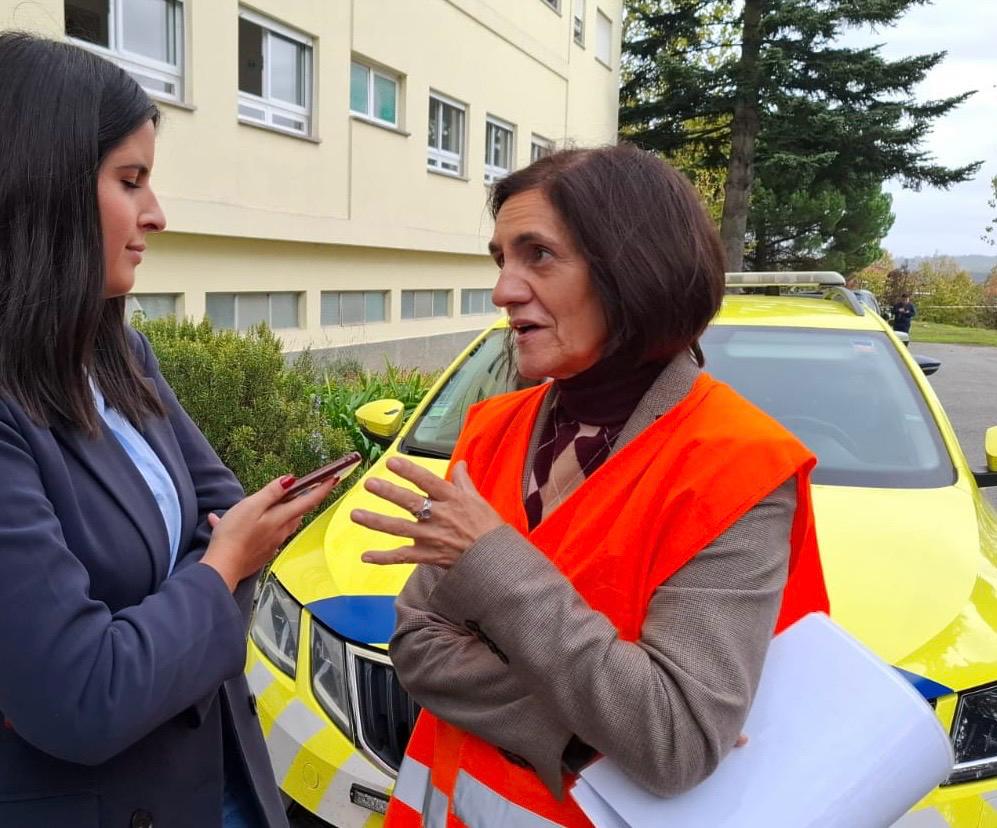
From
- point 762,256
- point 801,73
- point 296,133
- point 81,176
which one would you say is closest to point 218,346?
point 81,176

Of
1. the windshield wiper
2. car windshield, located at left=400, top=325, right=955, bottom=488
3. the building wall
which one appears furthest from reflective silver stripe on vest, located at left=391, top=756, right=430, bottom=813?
the building wall

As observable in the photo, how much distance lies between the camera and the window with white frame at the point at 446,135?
1341 centimetres

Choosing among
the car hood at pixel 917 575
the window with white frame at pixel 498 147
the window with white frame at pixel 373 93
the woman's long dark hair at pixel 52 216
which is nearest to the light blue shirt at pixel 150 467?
the woman's long dark hair at pixel 52 216

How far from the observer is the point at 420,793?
150 cm

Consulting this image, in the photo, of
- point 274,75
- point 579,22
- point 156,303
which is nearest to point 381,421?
point 156,303

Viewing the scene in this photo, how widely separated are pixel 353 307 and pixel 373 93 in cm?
288

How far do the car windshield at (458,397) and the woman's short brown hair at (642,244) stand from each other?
1.93 m

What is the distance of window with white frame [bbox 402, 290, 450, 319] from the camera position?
13.9 meters

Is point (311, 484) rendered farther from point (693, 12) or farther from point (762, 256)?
point (762, 256)

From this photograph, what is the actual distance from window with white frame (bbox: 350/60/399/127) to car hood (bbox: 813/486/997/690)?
990 centimetres

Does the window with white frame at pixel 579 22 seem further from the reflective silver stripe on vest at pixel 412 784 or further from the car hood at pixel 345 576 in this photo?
the reflective silver stripe on vest at pixel 412 784

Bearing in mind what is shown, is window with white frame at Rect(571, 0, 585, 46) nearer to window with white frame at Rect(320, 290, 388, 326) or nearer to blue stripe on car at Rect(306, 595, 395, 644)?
window with white frame at Rect(320, 290, 388, 326)

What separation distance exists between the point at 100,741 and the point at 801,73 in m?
20.2

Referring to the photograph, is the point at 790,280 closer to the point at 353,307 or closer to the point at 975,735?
the point at 975,735
